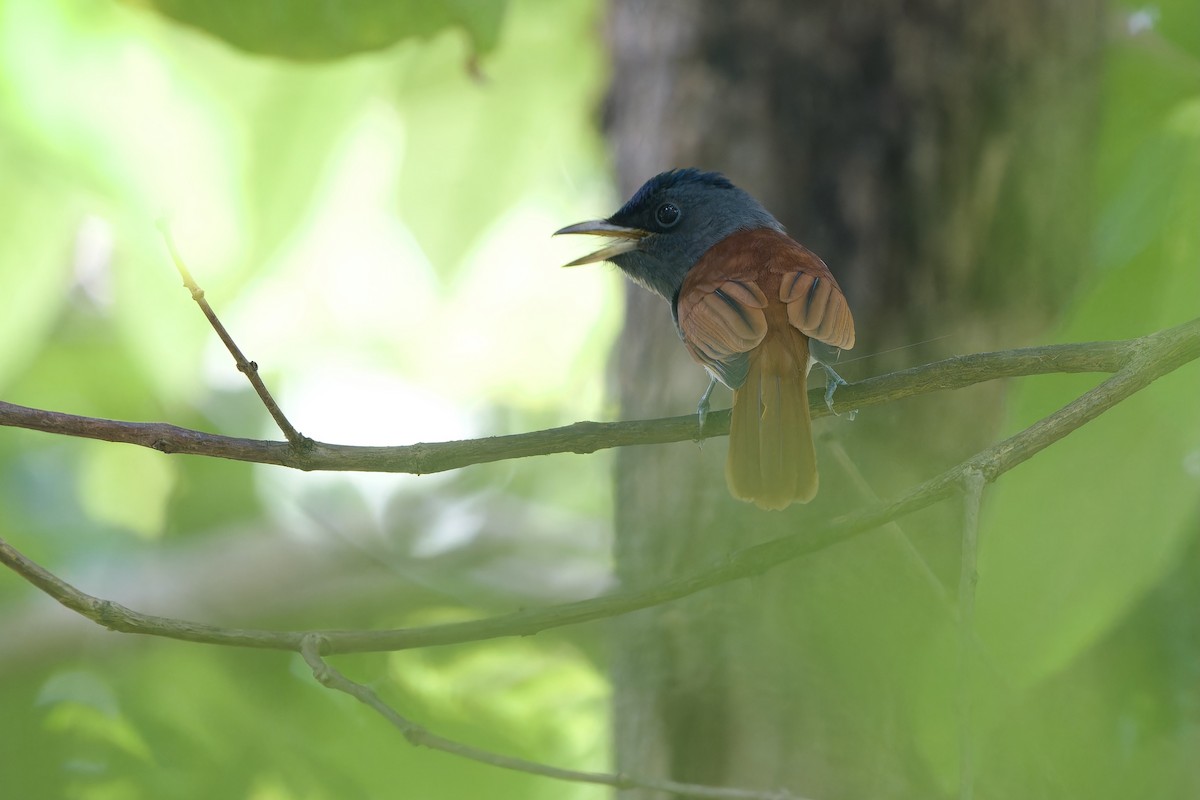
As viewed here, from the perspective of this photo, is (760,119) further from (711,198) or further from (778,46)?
(711,198)

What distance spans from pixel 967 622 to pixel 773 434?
554 millimetres

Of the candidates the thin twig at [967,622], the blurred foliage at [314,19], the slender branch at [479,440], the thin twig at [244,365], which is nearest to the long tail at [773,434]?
the slender branch at [479,440]

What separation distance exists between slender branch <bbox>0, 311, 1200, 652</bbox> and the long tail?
0.24 metres

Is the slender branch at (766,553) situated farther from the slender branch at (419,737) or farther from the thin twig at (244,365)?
the thin twig at (244,365)

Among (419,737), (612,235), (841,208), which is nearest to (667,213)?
(612,235)

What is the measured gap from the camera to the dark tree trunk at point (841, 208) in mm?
2885

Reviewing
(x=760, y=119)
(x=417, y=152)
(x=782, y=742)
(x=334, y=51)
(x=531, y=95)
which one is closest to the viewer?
(x=334, y=51)

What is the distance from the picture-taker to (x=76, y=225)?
9.93ft

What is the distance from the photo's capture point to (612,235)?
279cm

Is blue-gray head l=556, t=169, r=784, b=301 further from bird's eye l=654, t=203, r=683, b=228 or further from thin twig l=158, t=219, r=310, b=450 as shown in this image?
thin twig l=158, t=219, r=310, b=450

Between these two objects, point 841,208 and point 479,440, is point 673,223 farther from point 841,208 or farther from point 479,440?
point 479,440

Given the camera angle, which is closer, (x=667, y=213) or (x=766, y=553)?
(x=766, y=553)

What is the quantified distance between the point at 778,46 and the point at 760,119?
212 mm

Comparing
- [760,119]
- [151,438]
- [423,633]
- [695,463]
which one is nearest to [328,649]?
[423,633]
